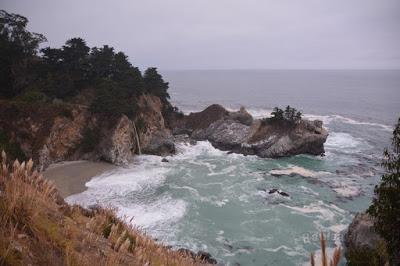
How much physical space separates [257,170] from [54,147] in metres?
25.9

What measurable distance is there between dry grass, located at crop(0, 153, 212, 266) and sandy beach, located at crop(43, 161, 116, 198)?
2706 cm

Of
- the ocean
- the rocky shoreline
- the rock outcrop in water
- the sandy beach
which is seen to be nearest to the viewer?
the ocean

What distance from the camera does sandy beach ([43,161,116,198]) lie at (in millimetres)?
32406

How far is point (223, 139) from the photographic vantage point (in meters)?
55.0

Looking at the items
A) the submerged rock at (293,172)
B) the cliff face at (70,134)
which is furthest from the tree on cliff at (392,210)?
the cliff face at (70,134)

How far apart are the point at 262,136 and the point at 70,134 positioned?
29.2 meters

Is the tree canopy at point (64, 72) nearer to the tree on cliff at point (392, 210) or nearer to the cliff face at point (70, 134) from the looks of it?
the cliff face at point (70, 134)

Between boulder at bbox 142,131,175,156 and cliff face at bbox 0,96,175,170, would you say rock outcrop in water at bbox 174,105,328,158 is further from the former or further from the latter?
cliff face at bbox 0,96,175,170

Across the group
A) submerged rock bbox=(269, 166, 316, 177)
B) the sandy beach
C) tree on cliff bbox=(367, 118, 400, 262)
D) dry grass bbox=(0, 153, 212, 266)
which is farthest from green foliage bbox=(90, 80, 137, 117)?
dry grass bbox=(0, 153, 212, 266)

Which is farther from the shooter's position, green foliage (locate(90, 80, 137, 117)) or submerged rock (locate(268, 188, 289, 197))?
green foliage (locate(90, 80, 137, 117))

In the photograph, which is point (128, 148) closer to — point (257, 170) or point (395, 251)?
point (257, 170)

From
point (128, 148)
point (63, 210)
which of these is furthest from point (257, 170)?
point (63, 210)

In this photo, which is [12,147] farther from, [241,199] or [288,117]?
[288,117]

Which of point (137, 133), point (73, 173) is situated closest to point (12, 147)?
point (73, 173)
